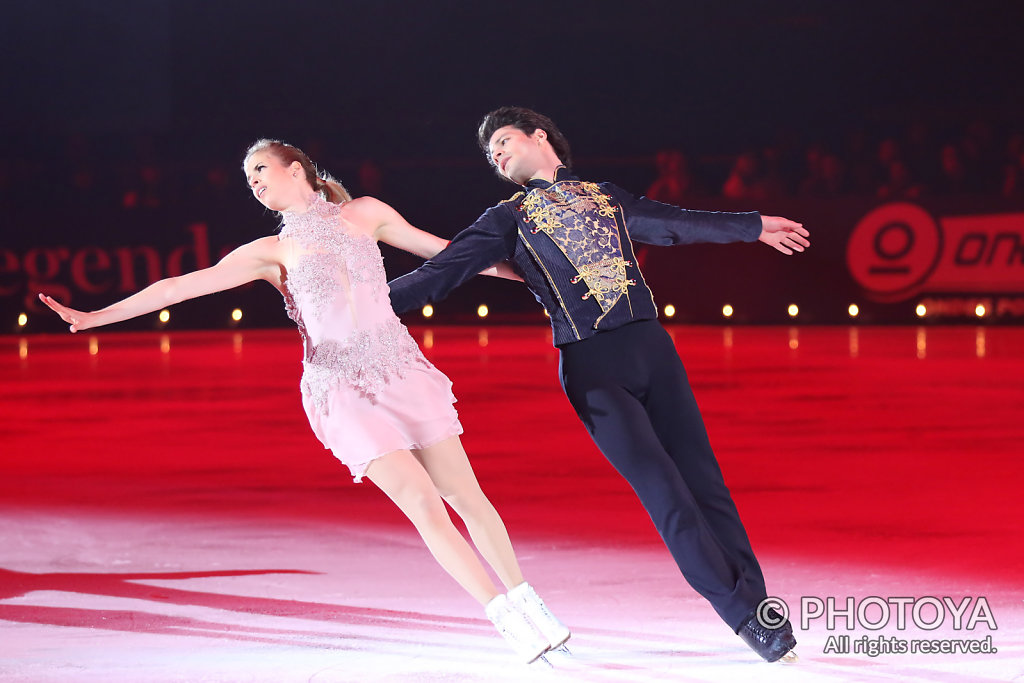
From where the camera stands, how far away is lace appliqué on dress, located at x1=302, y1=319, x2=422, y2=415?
300cm

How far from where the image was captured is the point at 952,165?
12.1 metres

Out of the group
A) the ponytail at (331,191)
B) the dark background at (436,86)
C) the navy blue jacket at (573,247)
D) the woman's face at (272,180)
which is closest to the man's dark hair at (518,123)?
the navy blue jacket at (573,247)

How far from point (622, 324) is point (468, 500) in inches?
22.2

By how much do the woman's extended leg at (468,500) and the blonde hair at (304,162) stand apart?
2.27 ft

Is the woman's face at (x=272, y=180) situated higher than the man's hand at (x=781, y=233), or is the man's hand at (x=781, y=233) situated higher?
the woman's face at (x=272, y=180)

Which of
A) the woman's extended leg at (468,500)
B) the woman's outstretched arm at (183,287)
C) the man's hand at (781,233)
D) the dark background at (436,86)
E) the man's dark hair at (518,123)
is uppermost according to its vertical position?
the dark background at (436,86)

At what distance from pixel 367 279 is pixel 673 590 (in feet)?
4.15

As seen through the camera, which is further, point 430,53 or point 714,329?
point 430,53

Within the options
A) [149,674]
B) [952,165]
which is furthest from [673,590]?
[952,165]

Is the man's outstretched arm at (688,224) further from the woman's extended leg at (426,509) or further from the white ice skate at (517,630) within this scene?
the white ice skate at (517,630)

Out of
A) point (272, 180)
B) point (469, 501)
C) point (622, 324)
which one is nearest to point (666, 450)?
point (622, 324)

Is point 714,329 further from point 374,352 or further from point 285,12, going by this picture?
point 374,352

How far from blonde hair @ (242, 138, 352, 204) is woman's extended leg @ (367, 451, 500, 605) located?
71cm

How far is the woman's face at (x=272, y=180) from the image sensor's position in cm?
310
